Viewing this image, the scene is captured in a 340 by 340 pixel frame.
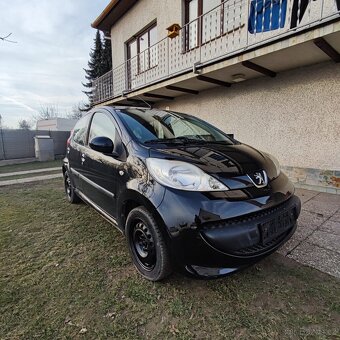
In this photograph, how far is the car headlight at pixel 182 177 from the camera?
1731mm

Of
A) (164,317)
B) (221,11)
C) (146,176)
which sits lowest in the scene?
(164,317)

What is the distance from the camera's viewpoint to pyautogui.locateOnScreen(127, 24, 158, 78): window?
9.03 meters

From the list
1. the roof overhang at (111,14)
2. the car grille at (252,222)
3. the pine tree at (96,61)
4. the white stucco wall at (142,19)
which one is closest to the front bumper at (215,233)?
the car grille at (252,222)

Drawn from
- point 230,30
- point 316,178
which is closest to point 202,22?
point 230,30

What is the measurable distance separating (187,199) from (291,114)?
4662mm

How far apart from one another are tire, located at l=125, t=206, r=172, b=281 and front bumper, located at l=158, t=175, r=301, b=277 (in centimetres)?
15

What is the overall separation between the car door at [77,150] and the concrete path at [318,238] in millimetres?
2890

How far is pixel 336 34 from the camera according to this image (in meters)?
3.56

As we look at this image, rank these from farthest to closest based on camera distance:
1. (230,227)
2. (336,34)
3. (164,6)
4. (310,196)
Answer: (164,6) → (310,196) → (336,34) → (230,227)

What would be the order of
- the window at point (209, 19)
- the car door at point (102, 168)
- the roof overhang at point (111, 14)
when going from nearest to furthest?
the car door at point (102, 168) → the window at point (209, 19) → the roof overhang at point (111, 14)

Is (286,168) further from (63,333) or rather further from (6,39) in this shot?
(6,39)

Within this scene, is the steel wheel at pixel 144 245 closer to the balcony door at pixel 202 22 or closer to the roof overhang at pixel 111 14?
the balcony door at pixel 202 22

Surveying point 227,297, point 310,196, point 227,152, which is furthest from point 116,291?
point 310,196

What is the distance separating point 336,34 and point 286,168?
9.09ft
